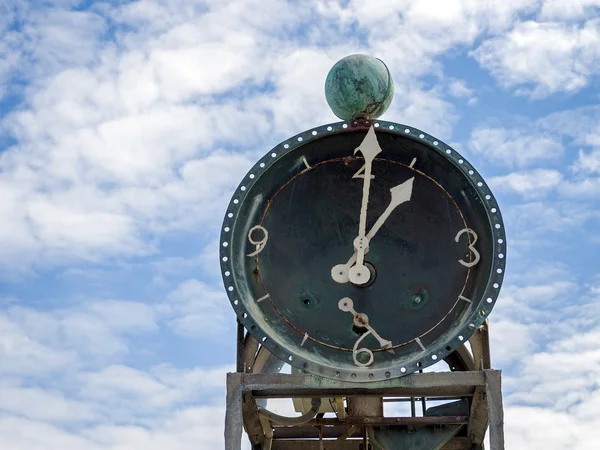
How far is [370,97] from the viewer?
14789 mm

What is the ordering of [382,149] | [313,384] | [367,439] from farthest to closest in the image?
[367,439] → [382,149] → [313,384]

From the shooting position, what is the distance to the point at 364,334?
14.1m

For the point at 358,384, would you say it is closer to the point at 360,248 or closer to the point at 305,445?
the point at 360,248

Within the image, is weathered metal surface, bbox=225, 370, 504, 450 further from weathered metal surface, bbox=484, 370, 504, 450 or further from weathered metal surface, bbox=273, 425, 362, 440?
weathered metal surface, bbox=273, 425, 362, 440

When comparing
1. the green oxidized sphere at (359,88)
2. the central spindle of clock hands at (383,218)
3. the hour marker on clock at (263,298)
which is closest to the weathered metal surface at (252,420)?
the hour marker on clock at (263,298)

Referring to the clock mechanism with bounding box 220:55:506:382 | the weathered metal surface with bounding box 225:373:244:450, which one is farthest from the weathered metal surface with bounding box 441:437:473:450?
the weathered metal surface with bounding box 225:373:244:450

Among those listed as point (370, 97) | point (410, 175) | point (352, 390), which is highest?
point (370, 97)

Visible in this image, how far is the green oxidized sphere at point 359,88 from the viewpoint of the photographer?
14.8 metres

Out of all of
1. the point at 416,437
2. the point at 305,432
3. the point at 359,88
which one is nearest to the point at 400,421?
the point at 416,437

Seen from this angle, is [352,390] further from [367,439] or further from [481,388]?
[367,439]

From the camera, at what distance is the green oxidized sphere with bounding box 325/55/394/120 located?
14789 mm

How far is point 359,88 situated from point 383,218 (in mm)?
1791

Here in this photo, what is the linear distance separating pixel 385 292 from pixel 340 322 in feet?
2.35

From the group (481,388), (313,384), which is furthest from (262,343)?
(481,388)
